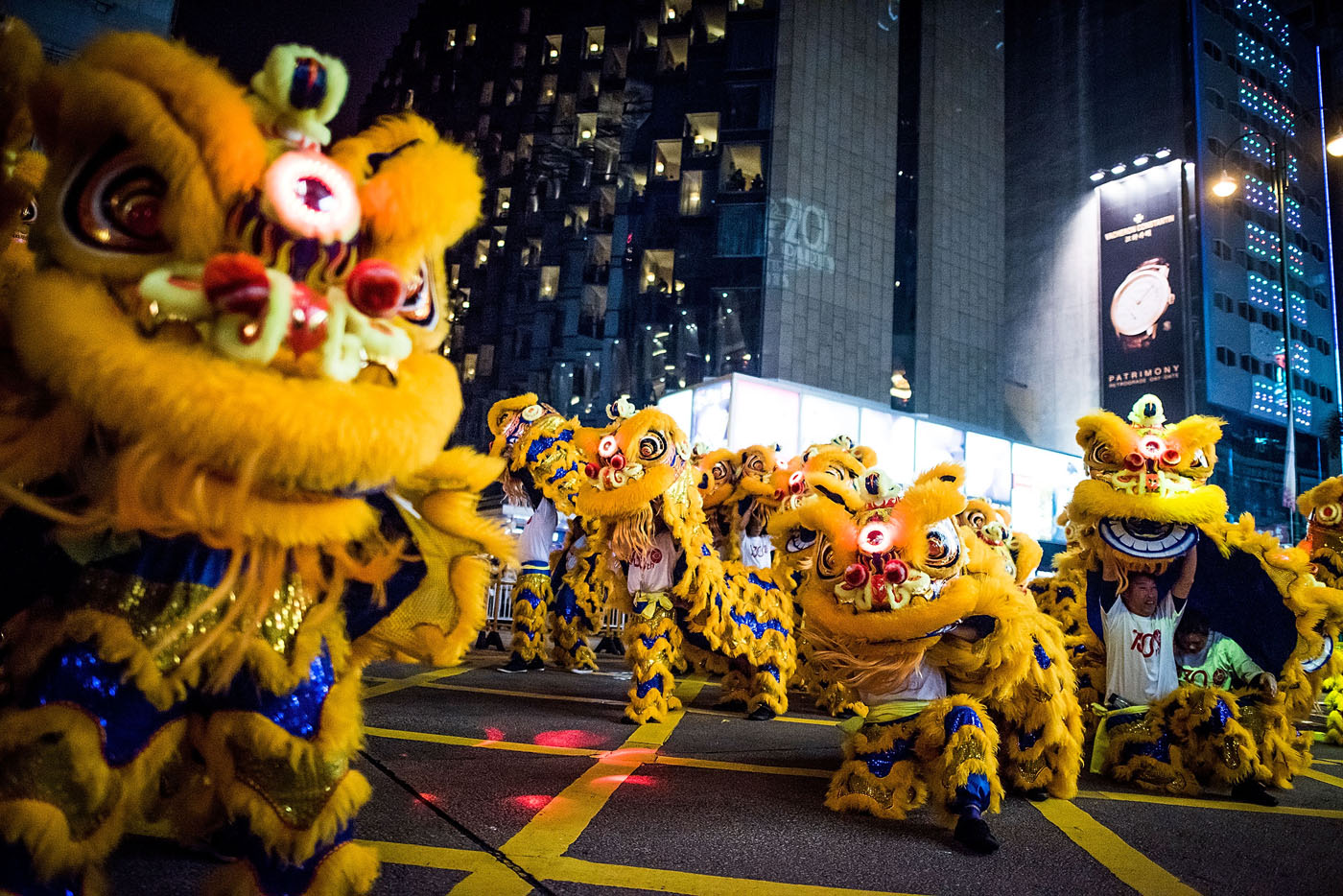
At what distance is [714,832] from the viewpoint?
2.78 meters

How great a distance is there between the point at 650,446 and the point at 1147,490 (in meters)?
2.58

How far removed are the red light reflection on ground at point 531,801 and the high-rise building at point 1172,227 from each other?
68.1 ft

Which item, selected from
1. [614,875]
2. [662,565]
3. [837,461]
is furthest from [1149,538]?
[614,875]

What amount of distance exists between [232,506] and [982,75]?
25.8 m

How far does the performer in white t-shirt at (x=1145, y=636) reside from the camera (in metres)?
4.03

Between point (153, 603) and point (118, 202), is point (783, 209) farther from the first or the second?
point (153, 603)

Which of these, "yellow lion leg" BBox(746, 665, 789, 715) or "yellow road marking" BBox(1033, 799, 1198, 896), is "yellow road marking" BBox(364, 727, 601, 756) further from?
"yellow road marking" BBox(1033, 799, 1198, 896)

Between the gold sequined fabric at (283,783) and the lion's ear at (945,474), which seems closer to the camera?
the gold sequined fabric at (283,783)

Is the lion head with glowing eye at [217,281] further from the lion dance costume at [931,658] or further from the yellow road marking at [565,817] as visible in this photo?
the lion dance costume at [931,658]

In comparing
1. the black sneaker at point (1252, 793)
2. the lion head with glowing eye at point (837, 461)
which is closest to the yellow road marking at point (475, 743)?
the lion head with glowing eye at point (837, 461)

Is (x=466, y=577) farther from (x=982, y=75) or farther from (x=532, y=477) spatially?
(x=982, y=75)

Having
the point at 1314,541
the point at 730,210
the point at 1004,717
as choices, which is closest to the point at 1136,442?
the point at 1004,717

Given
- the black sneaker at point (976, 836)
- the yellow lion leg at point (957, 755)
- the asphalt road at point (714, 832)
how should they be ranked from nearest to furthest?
the asphalt road at point (714, 832) → the black sneaker at point (976, 836) → the yellow lion leg at point (957, 755)

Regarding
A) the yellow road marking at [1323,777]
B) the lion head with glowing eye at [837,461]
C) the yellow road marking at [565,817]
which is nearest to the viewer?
the yellow road marking at [565,817]
